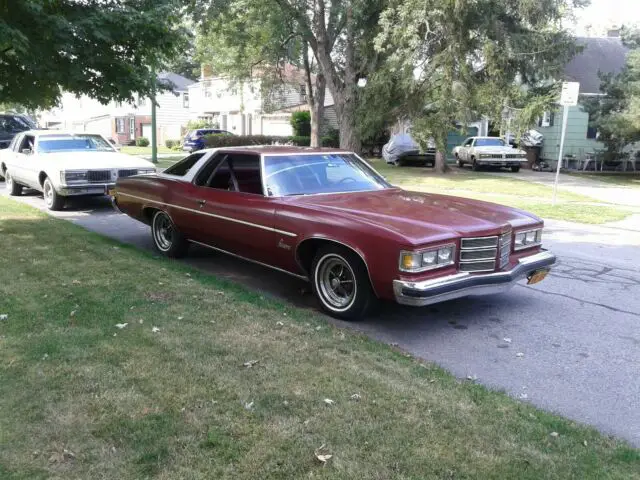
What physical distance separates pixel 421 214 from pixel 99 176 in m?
7.94

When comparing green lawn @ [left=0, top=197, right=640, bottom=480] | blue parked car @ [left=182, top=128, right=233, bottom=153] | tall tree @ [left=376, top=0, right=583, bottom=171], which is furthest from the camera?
blue parked car @ [left=182, top=128, right=233, bottom=153]

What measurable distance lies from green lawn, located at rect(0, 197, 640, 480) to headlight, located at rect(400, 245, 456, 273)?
67 cm

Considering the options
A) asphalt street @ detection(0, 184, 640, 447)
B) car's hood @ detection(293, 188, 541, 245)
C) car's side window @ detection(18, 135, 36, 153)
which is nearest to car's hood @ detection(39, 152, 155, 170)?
car's side window @ detection(18, 135, 36, 153)

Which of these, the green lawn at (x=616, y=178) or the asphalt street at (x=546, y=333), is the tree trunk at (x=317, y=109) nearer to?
the green lawn at (x=616, y=178)


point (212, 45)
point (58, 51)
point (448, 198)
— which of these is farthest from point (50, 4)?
point (212, 45)

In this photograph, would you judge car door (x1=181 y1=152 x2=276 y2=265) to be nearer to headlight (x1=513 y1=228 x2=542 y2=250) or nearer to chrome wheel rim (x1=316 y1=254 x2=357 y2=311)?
chrome wheel rim (x1=316 y1=254 x2=357 y2=311)

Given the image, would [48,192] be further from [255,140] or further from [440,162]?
[255,140]

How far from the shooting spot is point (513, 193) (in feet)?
57.3

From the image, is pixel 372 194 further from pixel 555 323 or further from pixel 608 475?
pixel 608 475

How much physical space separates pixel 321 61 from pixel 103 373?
21.5 metres

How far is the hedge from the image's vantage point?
3334cm

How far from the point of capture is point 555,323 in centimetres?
536

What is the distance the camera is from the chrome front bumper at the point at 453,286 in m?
4.62

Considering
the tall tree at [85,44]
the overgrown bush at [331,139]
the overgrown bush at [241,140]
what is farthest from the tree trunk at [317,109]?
the tall tree at [85,44]
